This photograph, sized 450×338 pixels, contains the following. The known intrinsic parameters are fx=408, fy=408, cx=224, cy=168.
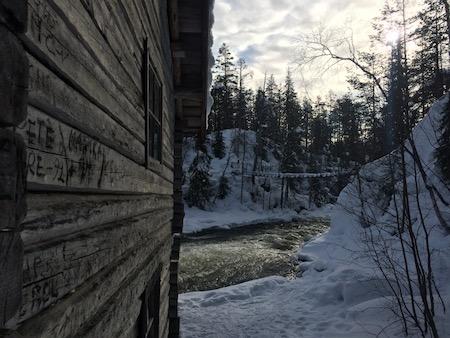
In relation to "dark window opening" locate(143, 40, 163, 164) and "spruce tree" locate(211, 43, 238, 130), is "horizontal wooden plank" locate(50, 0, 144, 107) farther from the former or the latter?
"spruce tree" locate(211, 43, 238, 130)

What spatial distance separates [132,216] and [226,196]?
39.4 m

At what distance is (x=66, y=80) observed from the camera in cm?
159

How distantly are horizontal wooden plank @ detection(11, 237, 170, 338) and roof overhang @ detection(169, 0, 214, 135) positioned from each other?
3.55 metres

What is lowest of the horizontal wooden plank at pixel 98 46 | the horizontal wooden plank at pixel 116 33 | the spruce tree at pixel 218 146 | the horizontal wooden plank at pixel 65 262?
the horizontal wooden plank at pixel 65 262

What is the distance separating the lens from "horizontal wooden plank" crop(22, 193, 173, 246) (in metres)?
1.25

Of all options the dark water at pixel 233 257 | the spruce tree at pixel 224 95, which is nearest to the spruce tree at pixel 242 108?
the spruce tree at pixel 224 95

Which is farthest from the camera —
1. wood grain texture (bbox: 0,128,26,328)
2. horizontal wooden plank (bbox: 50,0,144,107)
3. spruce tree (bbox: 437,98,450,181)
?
spruce tree (bbox: 437,98,450,181)

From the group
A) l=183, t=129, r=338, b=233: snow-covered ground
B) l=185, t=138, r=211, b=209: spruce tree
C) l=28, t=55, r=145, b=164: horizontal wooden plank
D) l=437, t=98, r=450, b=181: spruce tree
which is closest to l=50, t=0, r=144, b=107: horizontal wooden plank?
l=28, t=55, r=145, b=164: horizontal wooden plank

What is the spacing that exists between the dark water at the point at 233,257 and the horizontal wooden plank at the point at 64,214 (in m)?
11.0

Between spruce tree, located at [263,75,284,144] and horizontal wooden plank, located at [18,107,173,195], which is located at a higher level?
spruce tree, located at [263,75,284,144]

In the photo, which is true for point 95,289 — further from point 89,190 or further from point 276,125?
point 276,125

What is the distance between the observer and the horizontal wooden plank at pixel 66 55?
1.28 meters

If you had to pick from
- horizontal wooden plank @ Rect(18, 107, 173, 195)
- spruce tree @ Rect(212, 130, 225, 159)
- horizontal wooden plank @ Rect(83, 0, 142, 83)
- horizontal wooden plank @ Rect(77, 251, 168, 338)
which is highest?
spruce tree @ Rect(212, 130, 225, 159)

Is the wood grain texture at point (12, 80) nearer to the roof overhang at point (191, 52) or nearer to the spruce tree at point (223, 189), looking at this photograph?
the roof overhang at point (191, 52)
